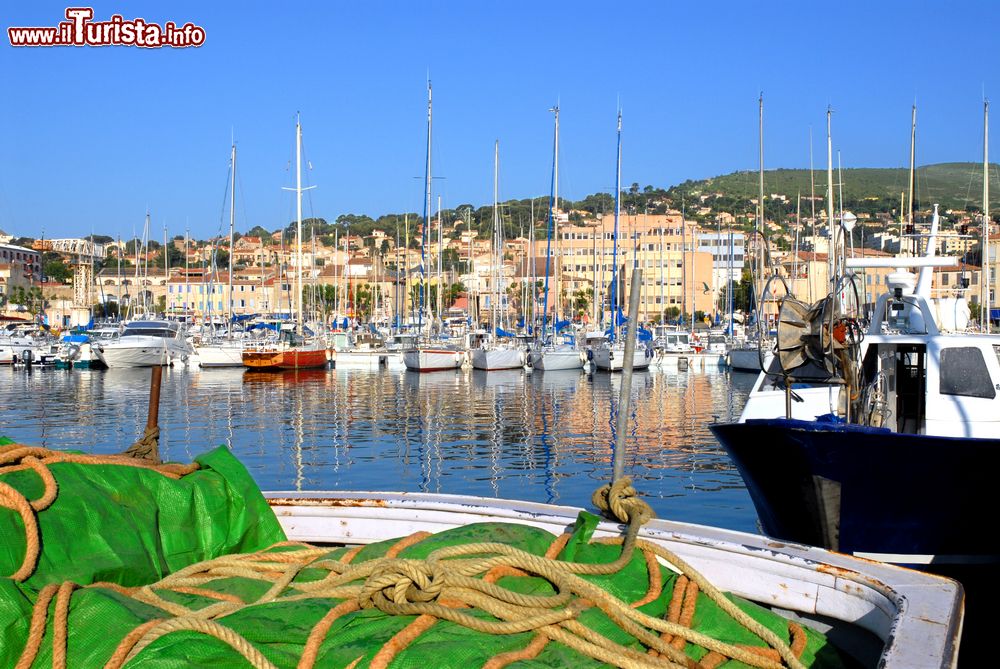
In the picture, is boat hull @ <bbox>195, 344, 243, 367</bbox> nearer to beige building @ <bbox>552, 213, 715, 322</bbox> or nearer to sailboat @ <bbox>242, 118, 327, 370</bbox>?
sailboat @ <bbox>242, 118, 327, 370</bbox>

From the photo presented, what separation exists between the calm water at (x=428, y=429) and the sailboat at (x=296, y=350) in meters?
3.19

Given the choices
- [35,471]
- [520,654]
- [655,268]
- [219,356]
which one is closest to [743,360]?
[219,356]

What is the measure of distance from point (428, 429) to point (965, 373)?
54.6 ft

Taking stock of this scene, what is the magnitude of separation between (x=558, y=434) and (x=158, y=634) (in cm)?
2195

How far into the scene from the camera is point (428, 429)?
86.2 ft

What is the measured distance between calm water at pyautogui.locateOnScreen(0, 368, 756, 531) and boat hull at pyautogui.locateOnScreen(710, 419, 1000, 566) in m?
4.62

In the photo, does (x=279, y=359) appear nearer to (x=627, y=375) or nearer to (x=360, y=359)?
(x=360, y=359)

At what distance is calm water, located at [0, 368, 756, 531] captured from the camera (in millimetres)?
17984

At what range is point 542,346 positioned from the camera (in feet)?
178

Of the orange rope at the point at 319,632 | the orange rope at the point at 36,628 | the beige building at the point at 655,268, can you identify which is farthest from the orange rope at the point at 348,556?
the beige building at the point at 655,268

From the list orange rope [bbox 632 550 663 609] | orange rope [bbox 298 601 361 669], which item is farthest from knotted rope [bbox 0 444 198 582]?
orange rope [bbox 632 550 663 609]

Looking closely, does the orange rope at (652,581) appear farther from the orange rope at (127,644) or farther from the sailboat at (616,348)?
the sailboat at (616,348)

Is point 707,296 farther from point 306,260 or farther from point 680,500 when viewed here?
point 680,500

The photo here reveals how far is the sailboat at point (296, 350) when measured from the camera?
1935 inches
